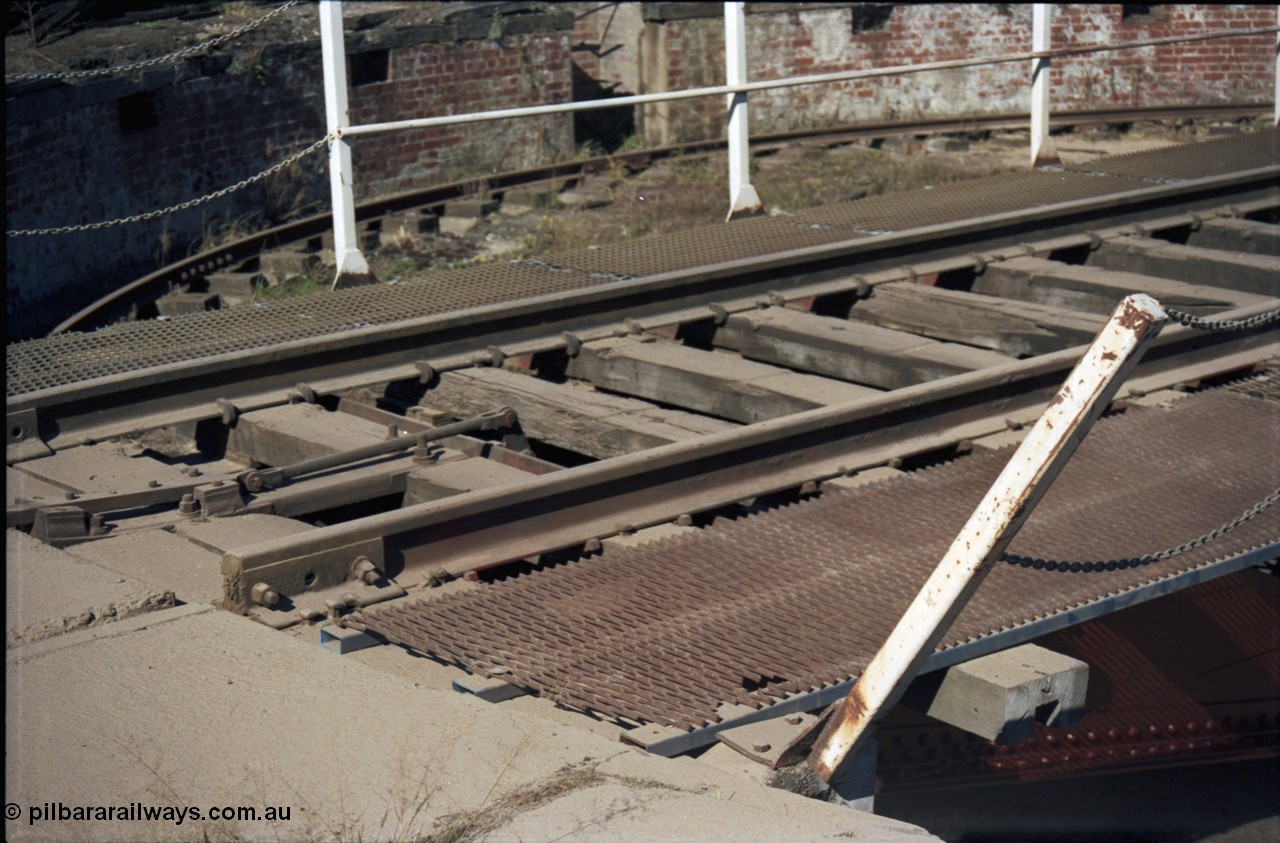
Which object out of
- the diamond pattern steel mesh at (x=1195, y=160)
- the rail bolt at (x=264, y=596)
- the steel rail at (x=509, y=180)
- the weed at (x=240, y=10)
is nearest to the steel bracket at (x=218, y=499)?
the rail bolt at (x=264, y=596)

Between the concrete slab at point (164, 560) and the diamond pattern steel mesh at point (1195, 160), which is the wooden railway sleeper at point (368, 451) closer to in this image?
the concrete slab at point (164, 560)

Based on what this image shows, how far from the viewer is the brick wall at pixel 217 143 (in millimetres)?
9438

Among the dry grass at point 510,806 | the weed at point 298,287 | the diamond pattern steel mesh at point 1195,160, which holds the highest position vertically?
the diamond pattern steel mesh at point 1195,160

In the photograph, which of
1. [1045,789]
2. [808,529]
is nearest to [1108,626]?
[1045,789]

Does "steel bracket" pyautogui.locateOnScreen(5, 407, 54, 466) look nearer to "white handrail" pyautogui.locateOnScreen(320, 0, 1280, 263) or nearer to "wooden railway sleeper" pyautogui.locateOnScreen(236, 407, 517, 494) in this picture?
"wooden railway sleeper" pyautogui.locateOnScreen(236, 407, 517, 494)

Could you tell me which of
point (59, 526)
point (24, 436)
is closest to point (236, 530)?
point (59, 526)

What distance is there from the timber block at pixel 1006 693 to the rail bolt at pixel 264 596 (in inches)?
60.4

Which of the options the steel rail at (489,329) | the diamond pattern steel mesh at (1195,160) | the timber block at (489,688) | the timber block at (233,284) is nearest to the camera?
the timber block at (489,688)

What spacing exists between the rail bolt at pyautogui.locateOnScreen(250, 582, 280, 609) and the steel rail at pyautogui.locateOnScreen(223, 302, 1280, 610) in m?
0.02

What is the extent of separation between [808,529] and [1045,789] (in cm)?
156

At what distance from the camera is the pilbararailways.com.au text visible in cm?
274

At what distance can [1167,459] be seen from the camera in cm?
497

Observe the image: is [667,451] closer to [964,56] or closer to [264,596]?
[264,596]

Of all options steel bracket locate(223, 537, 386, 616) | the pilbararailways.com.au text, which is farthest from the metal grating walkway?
the pilbararailways.com.au text
